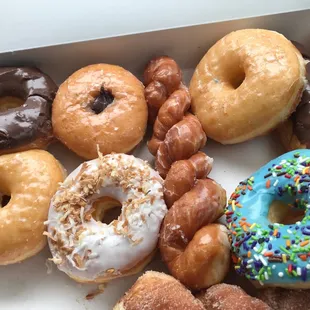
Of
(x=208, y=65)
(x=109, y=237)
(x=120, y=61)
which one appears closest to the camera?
(x=109, y=237)

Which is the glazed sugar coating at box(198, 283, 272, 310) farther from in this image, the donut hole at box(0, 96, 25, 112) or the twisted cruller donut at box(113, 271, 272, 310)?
the donut hole at box(0, 96, 25, 112)

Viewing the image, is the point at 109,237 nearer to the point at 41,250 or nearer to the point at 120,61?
the point at 41,250

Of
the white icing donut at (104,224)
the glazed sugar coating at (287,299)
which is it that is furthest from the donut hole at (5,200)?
the glazed sugar coating at (287,299)

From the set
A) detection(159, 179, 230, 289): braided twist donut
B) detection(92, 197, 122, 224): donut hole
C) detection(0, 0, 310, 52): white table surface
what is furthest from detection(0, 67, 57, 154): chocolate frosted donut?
detection(159, 179, 230, 289): braided twist donut

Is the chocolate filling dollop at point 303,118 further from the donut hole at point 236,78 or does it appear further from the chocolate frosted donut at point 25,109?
the chocolate frosted donut at point 25,109

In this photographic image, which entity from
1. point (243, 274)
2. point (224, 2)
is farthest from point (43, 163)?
point (224, 2)
